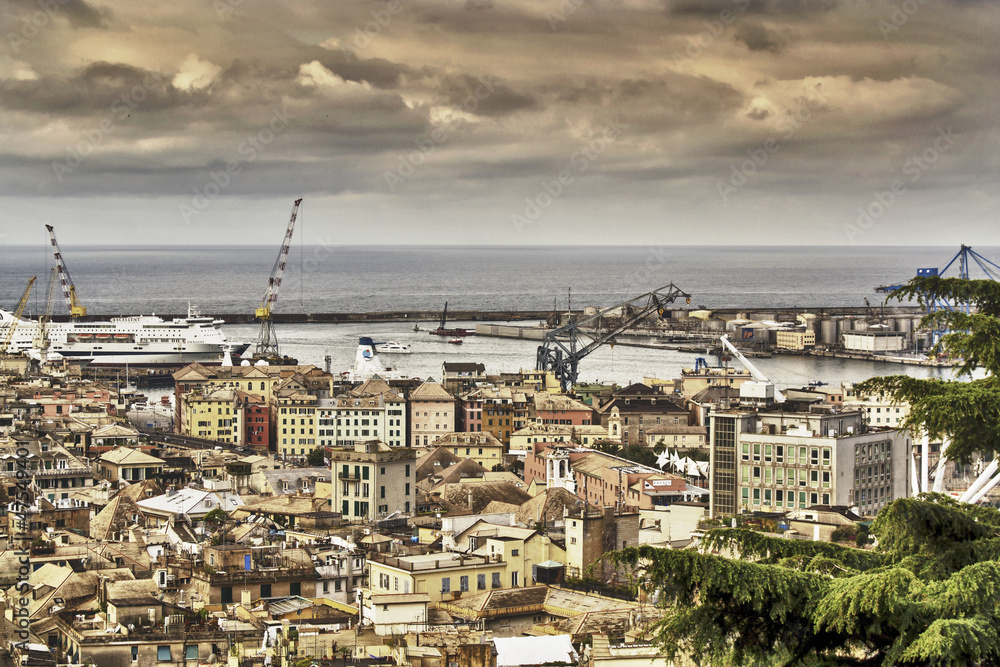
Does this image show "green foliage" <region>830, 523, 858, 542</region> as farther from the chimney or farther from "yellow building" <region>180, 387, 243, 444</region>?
"yellow building" <region>180, 387, 243, 444</region>

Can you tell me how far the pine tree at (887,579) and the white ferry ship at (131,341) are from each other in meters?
52.6

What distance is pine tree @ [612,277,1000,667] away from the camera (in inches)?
156

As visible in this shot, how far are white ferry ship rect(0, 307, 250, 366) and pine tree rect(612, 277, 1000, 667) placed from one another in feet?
173

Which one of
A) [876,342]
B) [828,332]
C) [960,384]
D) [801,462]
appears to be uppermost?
[828,332]

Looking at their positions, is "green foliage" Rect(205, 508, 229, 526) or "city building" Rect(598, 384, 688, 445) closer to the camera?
"green foliage" Rect(205, 508, 229, 526)

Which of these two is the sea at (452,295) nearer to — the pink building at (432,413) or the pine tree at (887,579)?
the pink building at (432,413)

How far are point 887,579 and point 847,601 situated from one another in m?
0.12

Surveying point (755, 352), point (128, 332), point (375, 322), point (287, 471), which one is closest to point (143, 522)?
point (287, 471)

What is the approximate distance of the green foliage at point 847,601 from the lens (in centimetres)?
393

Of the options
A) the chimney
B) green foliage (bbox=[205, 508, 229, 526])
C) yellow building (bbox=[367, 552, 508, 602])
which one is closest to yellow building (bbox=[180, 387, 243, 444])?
green foliage (bbox=[205, 508, 229, 526])

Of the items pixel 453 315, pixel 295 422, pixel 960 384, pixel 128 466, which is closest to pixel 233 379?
pixel 295 422

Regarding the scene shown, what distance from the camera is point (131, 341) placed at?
57.1m

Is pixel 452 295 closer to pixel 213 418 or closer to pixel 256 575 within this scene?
pixel 213 418

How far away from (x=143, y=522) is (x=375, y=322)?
6006cm
